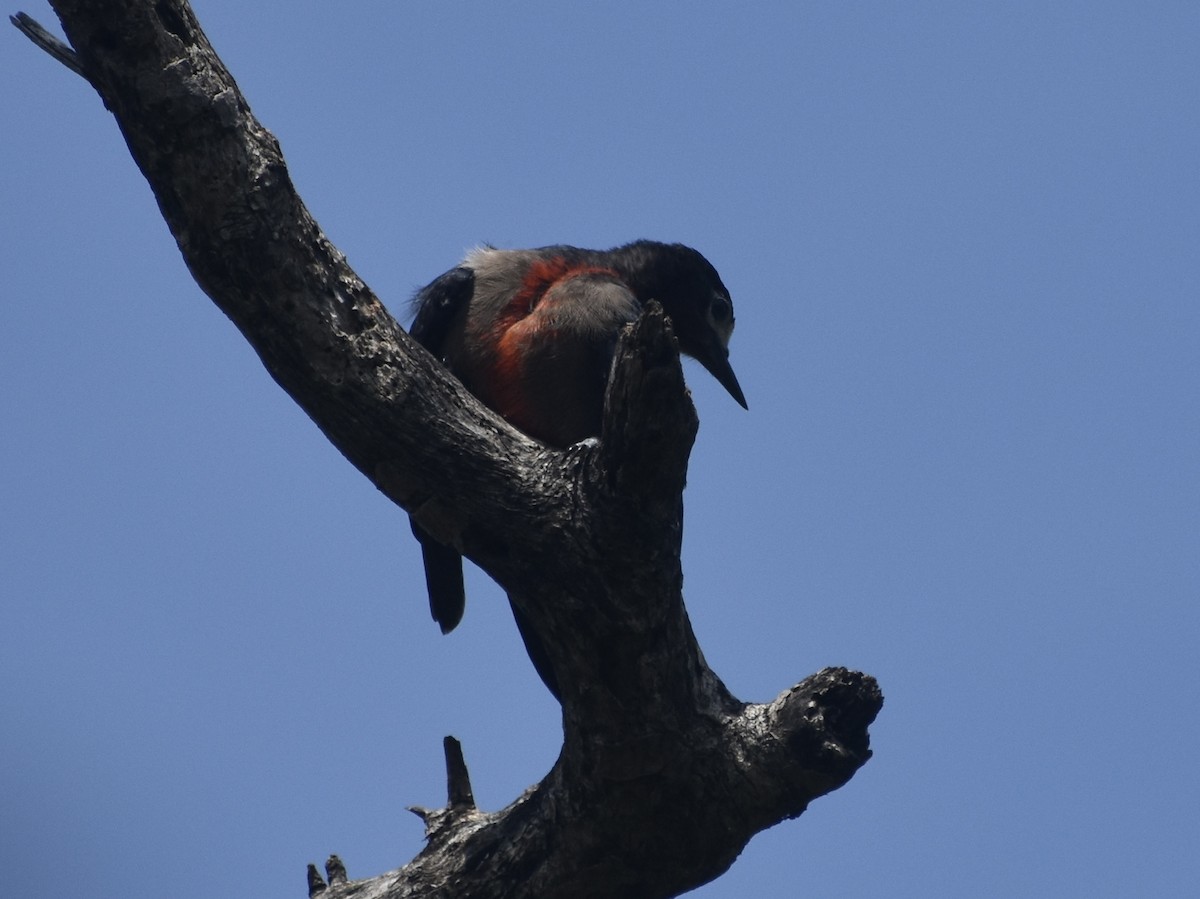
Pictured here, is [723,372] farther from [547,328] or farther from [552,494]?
[552,494]

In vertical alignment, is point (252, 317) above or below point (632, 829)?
above

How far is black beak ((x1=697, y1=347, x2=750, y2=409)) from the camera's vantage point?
743 cm

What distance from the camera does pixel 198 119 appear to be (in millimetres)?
4500

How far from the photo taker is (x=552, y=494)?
187 inches

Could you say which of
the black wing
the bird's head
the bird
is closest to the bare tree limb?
the bird

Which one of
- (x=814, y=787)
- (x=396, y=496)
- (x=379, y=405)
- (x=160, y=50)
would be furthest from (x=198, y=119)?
(x=814, y=787)

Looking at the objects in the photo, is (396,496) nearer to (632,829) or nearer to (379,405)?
(379,405)

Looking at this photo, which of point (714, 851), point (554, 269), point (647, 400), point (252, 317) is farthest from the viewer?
point (554, 269)

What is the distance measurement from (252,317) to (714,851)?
2742 mm

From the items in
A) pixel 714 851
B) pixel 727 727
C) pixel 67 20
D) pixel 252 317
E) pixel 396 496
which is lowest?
pixel 714 851

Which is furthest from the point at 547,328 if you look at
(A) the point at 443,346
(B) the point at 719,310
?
(B) the point at 719,310

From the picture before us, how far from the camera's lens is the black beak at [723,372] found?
743 cm

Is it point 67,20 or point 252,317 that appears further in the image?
point 252,317

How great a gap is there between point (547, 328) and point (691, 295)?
1.60 meters
